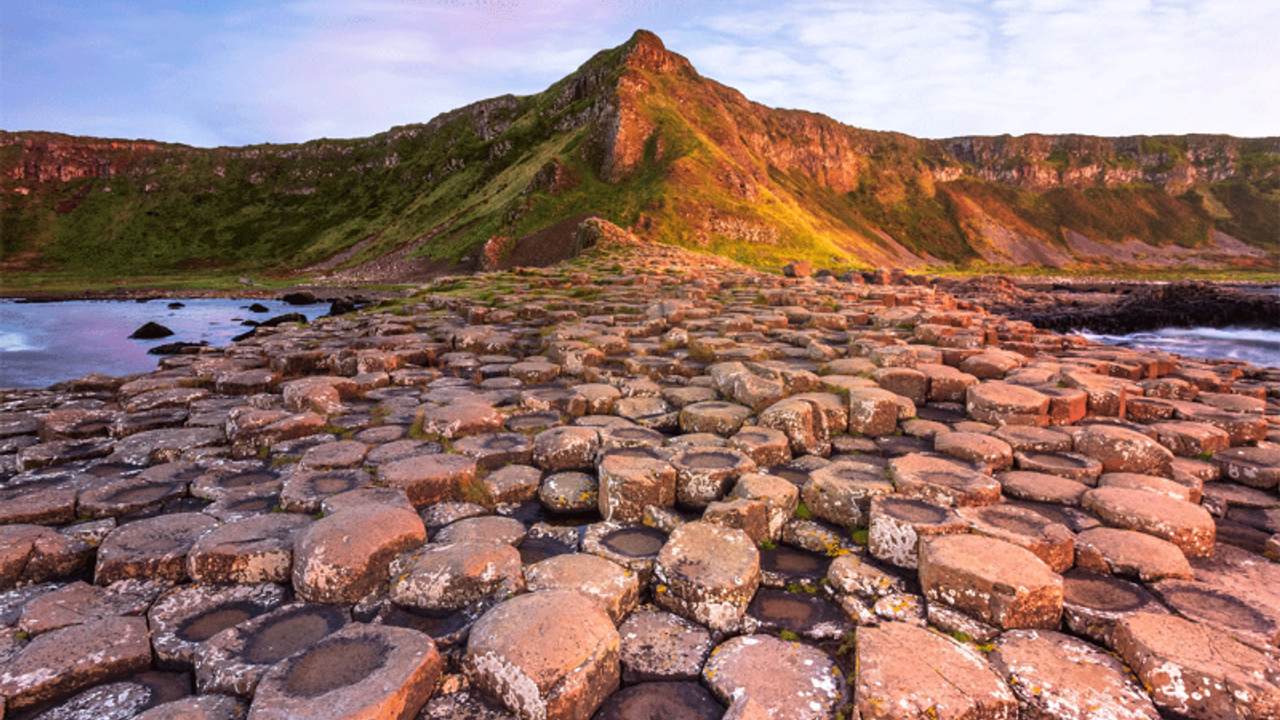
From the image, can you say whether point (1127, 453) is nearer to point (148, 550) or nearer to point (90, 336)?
point (148, 550)

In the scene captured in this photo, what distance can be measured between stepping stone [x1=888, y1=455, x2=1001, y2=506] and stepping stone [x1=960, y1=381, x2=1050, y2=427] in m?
1.41

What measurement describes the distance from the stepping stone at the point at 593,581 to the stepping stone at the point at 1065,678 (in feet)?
5.15

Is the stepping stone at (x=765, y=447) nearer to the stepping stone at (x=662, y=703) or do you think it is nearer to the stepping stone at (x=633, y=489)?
the stepping stone at (x=633, y=489)

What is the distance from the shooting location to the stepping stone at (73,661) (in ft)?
6.83

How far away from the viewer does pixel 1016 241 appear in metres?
121

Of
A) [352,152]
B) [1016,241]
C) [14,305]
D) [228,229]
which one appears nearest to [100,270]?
[228,229]

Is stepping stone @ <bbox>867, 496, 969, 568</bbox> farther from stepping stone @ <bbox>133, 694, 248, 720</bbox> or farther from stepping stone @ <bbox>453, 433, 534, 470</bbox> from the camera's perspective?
stepping stone @ <bbox>133, 694, 248, 720</bbox>

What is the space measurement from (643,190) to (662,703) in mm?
51877

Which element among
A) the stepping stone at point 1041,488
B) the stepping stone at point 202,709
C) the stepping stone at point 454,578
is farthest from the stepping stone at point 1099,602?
the stepping stone at point 202,709

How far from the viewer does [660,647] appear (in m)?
2.43

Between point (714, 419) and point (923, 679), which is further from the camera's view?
point (714, 419)

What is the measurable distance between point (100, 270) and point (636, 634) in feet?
393

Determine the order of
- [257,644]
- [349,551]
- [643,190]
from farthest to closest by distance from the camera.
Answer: [643,190], [349,551], [257,644]

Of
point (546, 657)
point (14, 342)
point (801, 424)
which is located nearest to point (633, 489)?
point (546, 657)
